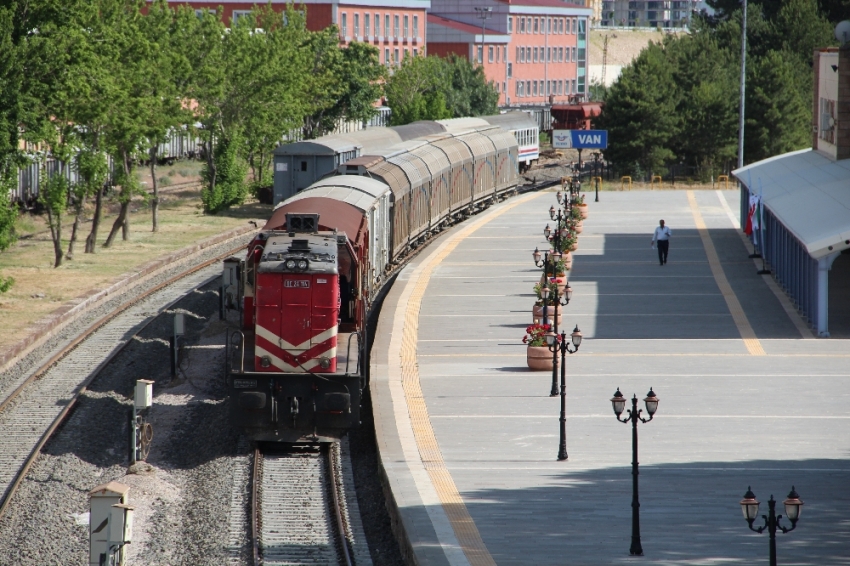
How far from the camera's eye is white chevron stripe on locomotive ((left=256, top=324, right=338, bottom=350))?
19.9 m

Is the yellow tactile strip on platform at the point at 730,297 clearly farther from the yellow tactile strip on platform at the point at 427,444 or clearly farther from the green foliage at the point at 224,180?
the green foliage at the point at 224,180

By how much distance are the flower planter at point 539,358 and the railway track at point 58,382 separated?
30.7ft

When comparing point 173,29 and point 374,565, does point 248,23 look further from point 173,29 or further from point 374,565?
point 374,565

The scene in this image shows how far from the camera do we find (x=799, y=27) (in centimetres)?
8662

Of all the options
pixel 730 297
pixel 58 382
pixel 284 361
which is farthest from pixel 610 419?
pixel 730 297

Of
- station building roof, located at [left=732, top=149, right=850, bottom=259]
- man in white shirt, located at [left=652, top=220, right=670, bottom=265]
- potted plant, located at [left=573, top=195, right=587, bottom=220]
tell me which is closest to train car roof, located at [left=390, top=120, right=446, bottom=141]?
potted plant, located at [left=573, top=195, right=587, bottom=220]

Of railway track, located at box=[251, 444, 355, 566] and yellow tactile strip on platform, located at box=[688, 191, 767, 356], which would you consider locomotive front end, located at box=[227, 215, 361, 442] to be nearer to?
railway track, located at box=[251, 444, 355, 566]

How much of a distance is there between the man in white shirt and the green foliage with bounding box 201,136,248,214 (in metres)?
21.2

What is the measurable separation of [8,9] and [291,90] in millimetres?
26670

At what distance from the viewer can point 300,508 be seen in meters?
17.8

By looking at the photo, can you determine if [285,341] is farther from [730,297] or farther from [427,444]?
[730,297]

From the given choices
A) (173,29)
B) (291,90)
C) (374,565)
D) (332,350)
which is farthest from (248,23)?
(374,565)

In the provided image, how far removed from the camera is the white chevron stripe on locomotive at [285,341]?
1989cm

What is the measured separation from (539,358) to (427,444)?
6502 millimetres
